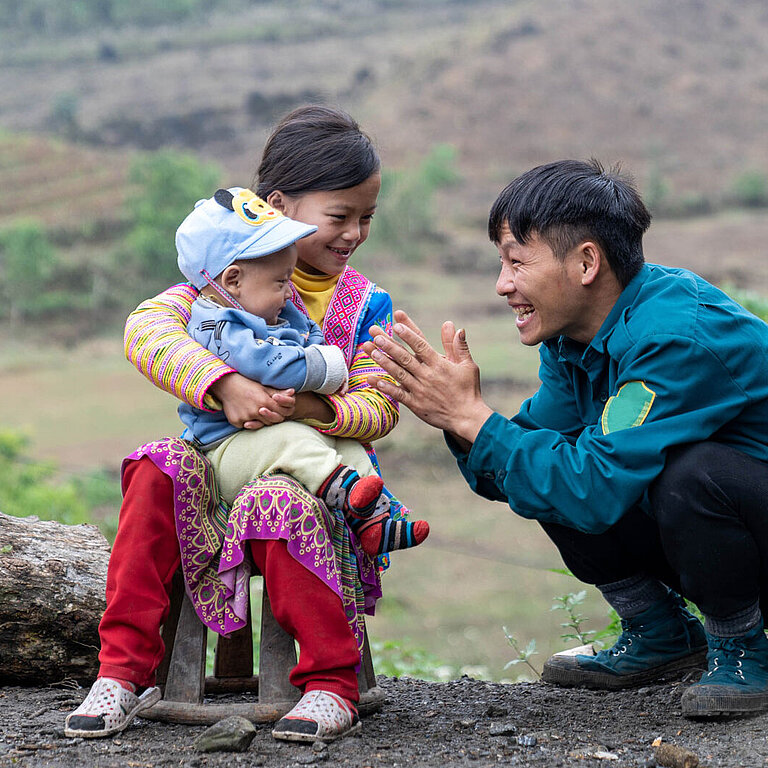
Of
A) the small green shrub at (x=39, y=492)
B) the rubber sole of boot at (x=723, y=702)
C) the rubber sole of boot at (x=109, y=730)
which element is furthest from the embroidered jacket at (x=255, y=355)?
the small green shrub at (x=39, y=492)

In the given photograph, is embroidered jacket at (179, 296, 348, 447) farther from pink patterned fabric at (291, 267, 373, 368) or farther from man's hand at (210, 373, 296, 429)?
pink patterned fabric at (291, 267, 373, 368)

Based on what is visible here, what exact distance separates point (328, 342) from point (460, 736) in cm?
102

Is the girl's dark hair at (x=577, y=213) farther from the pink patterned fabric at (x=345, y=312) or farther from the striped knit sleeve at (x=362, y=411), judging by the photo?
the striped knit sleeve at (x=362, y=411)

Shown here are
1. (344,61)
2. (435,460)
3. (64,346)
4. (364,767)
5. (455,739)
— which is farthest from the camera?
(344,61)

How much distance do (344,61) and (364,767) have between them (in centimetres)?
3768

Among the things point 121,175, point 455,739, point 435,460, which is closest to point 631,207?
point 455,739

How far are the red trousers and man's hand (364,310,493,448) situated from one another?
485mm

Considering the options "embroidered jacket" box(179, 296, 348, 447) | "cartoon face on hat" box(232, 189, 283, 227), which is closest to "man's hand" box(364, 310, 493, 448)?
"embroidered jacket" box(179, 296, 348, 447)

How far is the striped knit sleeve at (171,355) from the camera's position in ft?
7.34

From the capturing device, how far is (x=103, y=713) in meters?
2.16

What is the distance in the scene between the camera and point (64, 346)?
23.6 metres

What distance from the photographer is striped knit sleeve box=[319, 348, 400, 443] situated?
7.68 feet

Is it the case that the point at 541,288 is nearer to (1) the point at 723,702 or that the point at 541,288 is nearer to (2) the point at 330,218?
(2) the point at 330,218

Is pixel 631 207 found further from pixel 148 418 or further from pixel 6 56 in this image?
pixel 6 56
